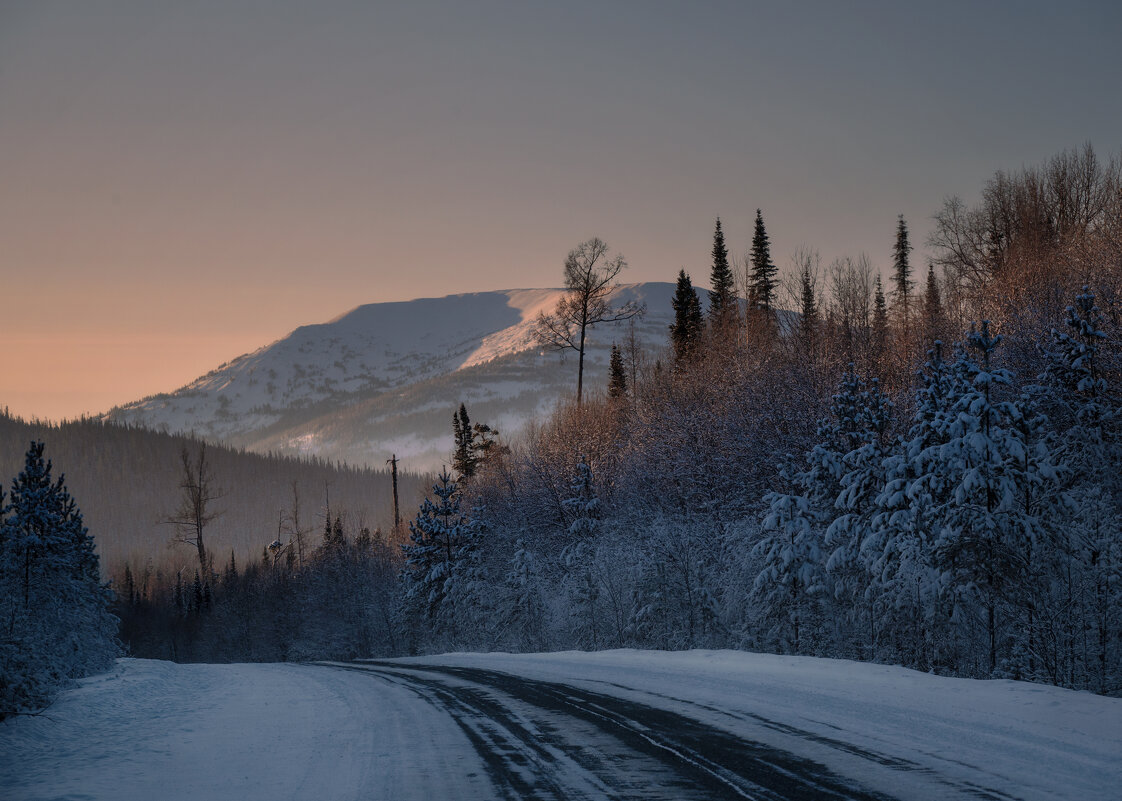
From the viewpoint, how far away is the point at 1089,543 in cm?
1548

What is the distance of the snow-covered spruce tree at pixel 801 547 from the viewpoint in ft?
62.9

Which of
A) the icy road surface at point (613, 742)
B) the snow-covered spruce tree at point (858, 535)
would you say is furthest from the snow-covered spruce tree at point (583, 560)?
the icy road surface at point (613, 742)

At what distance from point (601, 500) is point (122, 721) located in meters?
28.8

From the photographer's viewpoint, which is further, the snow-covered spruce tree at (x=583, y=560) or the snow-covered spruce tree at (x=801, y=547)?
the snow-covered spruce tree at (x=583, y=560)

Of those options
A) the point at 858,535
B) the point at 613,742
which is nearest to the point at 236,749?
the point at 613,742

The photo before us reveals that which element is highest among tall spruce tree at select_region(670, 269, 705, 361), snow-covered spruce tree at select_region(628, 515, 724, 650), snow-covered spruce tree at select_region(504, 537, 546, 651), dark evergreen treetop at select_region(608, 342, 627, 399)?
tall spruce tree at select_region(670, 269, 705, 361)

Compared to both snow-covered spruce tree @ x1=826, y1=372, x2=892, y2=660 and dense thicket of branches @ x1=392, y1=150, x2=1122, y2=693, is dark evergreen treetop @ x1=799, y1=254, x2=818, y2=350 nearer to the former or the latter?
dense thicket of branches @ x1=392, y1=150, x2=1122, y2=693

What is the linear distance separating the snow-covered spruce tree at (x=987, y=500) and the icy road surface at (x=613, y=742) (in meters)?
4.69

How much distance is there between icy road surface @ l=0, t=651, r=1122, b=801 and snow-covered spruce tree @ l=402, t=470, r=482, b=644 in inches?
1146

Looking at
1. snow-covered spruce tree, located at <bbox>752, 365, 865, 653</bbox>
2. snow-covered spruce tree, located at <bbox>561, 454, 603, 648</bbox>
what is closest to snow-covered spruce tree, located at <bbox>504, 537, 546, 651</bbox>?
snow-covered spruce tree, located at <bbox>561, 454, 603, 648</bbox>

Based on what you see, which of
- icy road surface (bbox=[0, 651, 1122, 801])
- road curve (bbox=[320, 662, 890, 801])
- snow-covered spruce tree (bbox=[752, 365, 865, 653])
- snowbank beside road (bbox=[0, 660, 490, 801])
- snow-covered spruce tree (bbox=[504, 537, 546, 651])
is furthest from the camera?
snow-covered spruce tree (bbox=[504, 537, 546, 651])

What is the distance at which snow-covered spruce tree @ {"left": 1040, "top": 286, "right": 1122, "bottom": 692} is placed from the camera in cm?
1548

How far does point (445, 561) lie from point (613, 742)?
36.9m

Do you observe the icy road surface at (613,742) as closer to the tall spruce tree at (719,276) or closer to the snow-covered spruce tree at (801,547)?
the snow-covered spruce tree at (801,547)
